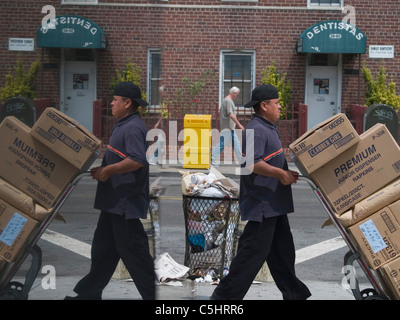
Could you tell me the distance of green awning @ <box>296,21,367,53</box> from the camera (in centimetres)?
2141

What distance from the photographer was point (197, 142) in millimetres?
18016

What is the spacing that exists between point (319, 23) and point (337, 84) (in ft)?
7.86

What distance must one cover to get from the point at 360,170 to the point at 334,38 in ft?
53.8

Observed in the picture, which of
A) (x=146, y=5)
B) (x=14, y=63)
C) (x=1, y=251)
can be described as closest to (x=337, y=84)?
(x=146, y=5)

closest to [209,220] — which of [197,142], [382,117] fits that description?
[197,142]

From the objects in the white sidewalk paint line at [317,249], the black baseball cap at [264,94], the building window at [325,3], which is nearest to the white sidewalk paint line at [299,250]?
the white sidewalk paint line at [317,249]

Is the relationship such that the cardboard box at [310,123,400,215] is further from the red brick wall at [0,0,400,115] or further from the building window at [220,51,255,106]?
the building window at [220,51,255,106]

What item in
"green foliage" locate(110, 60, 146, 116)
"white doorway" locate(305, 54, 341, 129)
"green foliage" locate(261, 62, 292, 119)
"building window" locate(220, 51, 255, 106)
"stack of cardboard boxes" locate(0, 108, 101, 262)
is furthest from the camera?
"white doorway" locate(305, 54, 341, 129)

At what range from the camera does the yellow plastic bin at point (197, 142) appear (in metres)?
17.8

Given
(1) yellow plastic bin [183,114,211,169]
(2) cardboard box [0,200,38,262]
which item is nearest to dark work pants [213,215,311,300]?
(2) cardboard box [0,200,38,262]

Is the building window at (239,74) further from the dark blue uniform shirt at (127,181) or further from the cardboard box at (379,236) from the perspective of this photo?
the cardboard box at (379,236)

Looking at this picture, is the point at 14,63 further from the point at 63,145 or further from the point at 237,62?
the point at 63,145

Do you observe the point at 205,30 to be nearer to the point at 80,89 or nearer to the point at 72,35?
the point at 72,35

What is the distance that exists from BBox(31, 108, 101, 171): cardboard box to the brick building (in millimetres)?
16882
